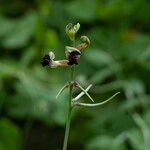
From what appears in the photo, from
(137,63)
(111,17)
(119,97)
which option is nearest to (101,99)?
(119,97)

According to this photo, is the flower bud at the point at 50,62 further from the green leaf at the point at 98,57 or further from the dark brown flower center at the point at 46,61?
the green leaf at the point at 98,57

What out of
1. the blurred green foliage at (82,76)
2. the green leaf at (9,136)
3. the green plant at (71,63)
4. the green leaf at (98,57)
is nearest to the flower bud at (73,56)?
the green plant at (71,63)

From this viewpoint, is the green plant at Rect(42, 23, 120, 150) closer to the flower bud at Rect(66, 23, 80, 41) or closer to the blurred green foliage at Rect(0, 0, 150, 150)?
the flower bud at Rect(66, 23, 80, 41)

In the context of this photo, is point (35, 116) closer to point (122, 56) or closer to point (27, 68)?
point (27, 68)

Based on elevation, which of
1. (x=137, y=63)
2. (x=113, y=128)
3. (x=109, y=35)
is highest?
(x=109, y=35)

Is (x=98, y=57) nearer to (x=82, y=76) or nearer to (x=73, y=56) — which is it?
(x=82, y=76)

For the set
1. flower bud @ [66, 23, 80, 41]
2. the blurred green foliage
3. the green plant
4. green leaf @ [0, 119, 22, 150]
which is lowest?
the green plant

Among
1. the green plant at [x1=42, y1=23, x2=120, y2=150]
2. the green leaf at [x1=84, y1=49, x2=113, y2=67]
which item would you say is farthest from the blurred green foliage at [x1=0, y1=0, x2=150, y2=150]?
the green plant at [x1=42, y1=23, x2=120, y2=150]

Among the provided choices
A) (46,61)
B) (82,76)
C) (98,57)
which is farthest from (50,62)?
(98,57)
